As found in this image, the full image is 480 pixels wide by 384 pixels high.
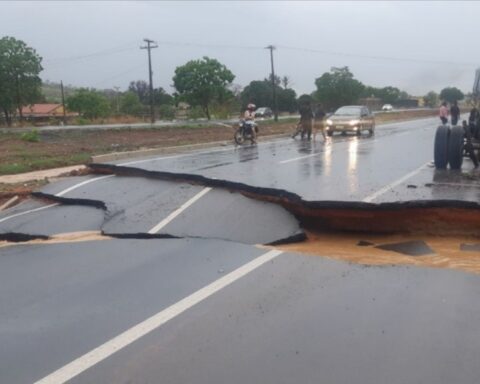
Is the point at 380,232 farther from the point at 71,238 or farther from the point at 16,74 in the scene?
the point at 16,74

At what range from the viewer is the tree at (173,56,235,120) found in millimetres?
60000

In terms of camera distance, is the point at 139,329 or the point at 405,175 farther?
the point at 405,175

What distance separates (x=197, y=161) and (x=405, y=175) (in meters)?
5.47

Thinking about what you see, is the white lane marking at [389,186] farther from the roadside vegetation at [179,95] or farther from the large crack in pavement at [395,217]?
the roadside vegetation at [179,95]

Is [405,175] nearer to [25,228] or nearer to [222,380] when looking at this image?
[25,228]

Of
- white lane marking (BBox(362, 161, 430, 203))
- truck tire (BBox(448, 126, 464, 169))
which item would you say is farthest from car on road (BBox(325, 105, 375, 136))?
white lane marking (BBox(362, 161, 430, 203))

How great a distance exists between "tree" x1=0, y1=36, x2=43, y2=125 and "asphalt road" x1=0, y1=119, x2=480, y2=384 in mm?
44717

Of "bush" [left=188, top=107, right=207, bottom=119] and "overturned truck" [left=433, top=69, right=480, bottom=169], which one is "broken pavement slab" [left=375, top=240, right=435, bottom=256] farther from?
"bush" [left=188, top=107, right=207, bottom=119]

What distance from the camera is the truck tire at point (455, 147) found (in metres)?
11.9

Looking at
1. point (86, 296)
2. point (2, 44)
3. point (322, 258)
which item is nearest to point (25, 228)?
point (86, 296)

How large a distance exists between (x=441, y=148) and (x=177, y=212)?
6500mm

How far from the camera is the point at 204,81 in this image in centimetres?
6025

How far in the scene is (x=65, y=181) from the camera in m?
12.2

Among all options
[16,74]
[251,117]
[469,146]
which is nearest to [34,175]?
[251,117]
